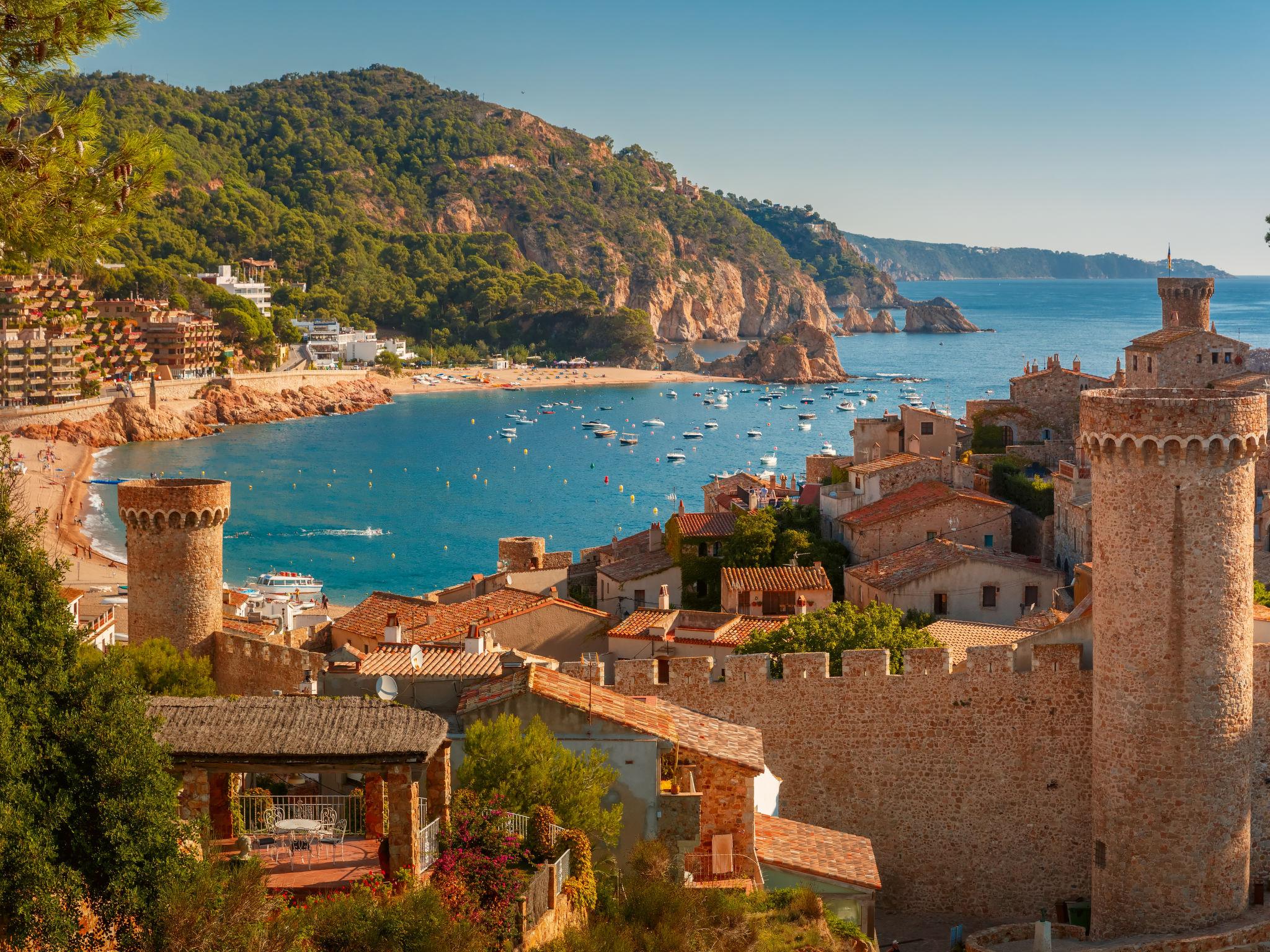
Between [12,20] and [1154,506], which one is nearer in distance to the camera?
[12,20]

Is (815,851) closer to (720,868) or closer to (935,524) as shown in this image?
(720,868)

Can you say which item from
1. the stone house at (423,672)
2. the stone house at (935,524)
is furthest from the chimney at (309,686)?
the stone house at (935,524)

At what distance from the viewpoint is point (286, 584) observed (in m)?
48.3

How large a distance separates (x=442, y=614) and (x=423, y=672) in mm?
12437

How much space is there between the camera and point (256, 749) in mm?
10141

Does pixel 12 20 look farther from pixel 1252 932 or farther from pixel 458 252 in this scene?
pixel 458 252

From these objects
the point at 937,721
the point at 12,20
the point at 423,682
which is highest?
the point at 12,20

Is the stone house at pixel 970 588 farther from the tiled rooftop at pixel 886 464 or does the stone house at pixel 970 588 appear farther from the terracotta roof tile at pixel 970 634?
the tiled rooftop at pixel 886 464

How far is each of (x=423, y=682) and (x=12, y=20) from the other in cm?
600

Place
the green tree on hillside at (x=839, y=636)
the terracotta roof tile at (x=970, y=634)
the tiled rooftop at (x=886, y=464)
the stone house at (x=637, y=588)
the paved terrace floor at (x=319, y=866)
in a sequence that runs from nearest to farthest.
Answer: the paved terrace floor at (x=319, y=866) < the green tree on hillside at (x=839, y=636) < the terracotta roof tile at (x=970, y=634) < the stone house at (x=637, y=588) < the tiled rooftop at (x=886, y=464)

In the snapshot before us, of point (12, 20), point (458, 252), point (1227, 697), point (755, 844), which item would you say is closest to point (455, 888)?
point (755, 844)

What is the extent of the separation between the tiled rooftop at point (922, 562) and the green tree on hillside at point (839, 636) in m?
4.42

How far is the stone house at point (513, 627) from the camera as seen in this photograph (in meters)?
23.3

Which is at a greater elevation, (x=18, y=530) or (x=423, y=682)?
(x=18, y=530)
